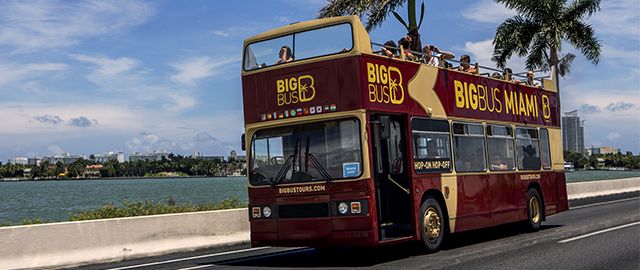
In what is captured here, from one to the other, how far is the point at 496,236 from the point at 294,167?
6.25 m

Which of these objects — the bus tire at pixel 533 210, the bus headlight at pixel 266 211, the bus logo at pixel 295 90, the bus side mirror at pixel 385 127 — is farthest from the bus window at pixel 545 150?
the bus headlight at pixel 266 211

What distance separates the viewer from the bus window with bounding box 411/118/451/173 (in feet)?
39.2

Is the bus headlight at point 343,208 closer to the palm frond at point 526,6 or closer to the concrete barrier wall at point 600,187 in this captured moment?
the concrete barrier wall at point 600,187

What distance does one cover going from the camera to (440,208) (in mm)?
12523

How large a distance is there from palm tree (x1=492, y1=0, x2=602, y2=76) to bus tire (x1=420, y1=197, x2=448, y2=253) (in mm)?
28408

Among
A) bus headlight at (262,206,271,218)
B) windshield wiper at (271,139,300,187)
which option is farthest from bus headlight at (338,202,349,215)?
bus headlight at (262,206,271,218)

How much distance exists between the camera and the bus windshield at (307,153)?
35.2 ft

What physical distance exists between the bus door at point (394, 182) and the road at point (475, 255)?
585mm

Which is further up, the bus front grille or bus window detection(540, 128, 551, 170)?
bus window detection(540, 128, 551, 170)

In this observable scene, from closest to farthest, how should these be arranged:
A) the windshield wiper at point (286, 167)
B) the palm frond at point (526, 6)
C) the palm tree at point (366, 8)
→ the windshield wiper at point (286, 167)
the palm tree at point (366, 8)
the palm frond at point (526, 6)

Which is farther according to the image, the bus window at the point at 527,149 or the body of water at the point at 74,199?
the body of water at the point at 74,199

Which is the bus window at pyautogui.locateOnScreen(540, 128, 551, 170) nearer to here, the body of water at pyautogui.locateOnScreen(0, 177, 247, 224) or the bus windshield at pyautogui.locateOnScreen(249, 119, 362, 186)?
the bus windshield at pyautogui.locateOnScreen(249, 119, 362, 186)

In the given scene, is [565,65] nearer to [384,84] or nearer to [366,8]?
[366,8]

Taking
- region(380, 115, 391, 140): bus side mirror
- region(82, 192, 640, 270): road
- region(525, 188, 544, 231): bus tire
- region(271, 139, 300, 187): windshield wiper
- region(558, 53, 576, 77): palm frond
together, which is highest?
region(558, 53, 576, 77): palm frond
